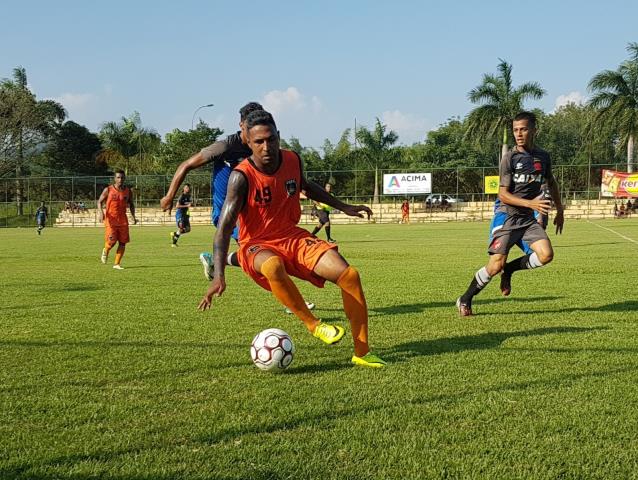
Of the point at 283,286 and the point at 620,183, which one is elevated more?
the point at 620,183

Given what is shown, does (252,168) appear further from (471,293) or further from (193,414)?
(471,293)

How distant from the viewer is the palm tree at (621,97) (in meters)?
46.4

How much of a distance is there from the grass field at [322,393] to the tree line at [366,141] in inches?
1673

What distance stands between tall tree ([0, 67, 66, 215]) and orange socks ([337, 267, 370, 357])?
66.1 m

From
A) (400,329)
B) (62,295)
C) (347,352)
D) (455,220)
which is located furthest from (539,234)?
(455,220)

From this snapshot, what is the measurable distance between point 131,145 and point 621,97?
1793 inches

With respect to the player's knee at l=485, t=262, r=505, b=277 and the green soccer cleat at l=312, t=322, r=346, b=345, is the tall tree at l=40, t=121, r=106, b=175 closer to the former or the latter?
the player's knee at l=485, t=262, r=505, b=277

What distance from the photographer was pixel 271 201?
205 inches

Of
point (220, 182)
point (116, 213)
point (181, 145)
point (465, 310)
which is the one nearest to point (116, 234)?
point (116, 213)

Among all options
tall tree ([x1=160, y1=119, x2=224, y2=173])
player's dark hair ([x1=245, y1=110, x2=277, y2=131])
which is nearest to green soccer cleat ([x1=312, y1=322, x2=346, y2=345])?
player's dark hair ([x1=245, y1=110, x2=277, y2=131])

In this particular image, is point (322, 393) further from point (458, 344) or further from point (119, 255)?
point (119, 255)

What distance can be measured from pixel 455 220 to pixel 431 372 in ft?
143

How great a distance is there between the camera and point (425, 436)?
3.37 metres

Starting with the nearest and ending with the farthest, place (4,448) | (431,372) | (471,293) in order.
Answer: (4,448) < (431,372) < (471,293)
